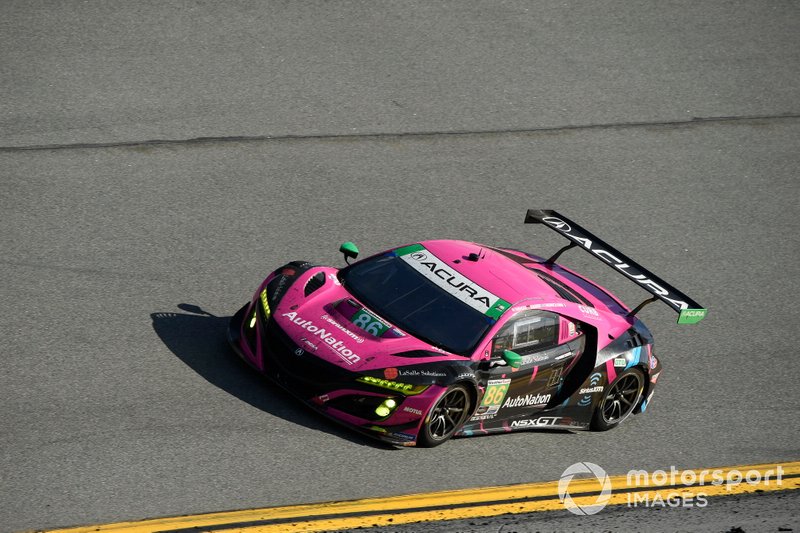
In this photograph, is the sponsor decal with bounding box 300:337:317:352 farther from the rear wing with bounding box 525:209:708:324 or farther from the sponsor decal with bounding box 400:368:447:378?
the rear wing with bounding box 525:209:708:324

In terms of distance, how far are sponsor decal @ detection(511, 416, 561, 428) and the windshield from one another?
0.92 metres

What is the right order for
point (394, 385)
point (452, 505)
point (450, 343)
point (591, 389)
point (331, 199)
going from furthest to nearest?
point (331, 199), point (591, 389), point (450, 343), point (394, 385), point (452, 505)

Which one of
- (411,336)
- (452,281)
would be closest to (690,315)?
(452,281)

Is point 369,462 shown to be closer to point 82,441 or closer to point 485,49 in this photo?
point 82,441

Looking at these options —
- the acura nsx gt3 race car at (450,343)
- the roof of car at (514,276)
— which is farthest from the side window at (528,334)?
the roof of car at (514,276)

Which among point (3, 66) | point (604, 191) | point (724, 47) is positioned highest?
point (724, 47)

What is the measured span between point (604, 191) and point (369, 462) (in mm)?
6437

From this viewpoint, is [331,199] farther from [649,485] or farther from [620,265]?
[649,485]

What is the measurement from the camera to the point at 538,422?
9.18m

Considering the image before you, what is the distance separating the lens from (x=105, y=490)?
7375 mm

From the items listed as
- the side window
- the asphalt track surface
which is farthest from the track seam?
the side window

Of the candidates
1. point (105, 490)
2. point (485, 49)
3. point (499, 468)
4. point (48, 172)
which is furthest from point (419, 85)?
point (105, 490)

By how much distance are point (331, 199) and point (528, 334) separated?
397 cm

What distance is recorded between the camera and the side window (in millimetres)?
8820
